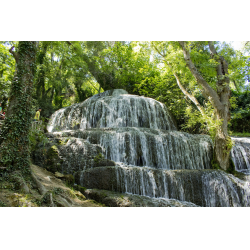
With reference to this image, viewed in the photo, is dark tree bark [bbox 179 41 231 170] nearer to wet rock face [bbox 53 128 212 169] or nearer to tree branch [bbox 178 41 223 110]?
tree branch [bbox 178 41 223 110]

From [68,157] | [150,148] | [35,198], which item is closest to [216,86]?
[150,148]

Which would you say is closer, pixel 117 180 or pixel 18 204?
pixel 18 204

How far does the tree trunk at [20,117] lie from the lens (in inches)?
182

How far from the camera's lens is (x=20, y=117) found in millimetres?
4914

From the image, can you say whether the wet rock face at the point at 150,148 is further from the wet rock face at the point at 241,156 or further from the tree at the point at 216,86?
the wet rock face at the point at 241,156

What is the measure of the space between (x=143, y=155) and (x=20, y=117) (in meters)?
5.69

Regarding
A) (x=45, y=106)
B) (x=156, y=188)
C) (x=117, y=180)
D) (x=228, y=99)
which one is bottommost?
(x=156, y=188)

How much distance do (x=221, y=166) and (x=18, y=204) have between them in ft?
29.3

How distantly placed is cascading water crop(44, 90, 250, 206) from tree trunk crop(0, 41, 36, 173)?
1.27 metres

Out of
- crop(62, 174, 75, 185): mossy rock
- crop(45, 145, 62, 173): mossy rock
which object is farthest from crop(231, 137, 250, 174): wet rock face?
crop(45, 145, 62, 173): mossy rock

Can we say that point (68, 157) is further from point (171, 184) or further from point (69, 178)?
point (171, 184)
